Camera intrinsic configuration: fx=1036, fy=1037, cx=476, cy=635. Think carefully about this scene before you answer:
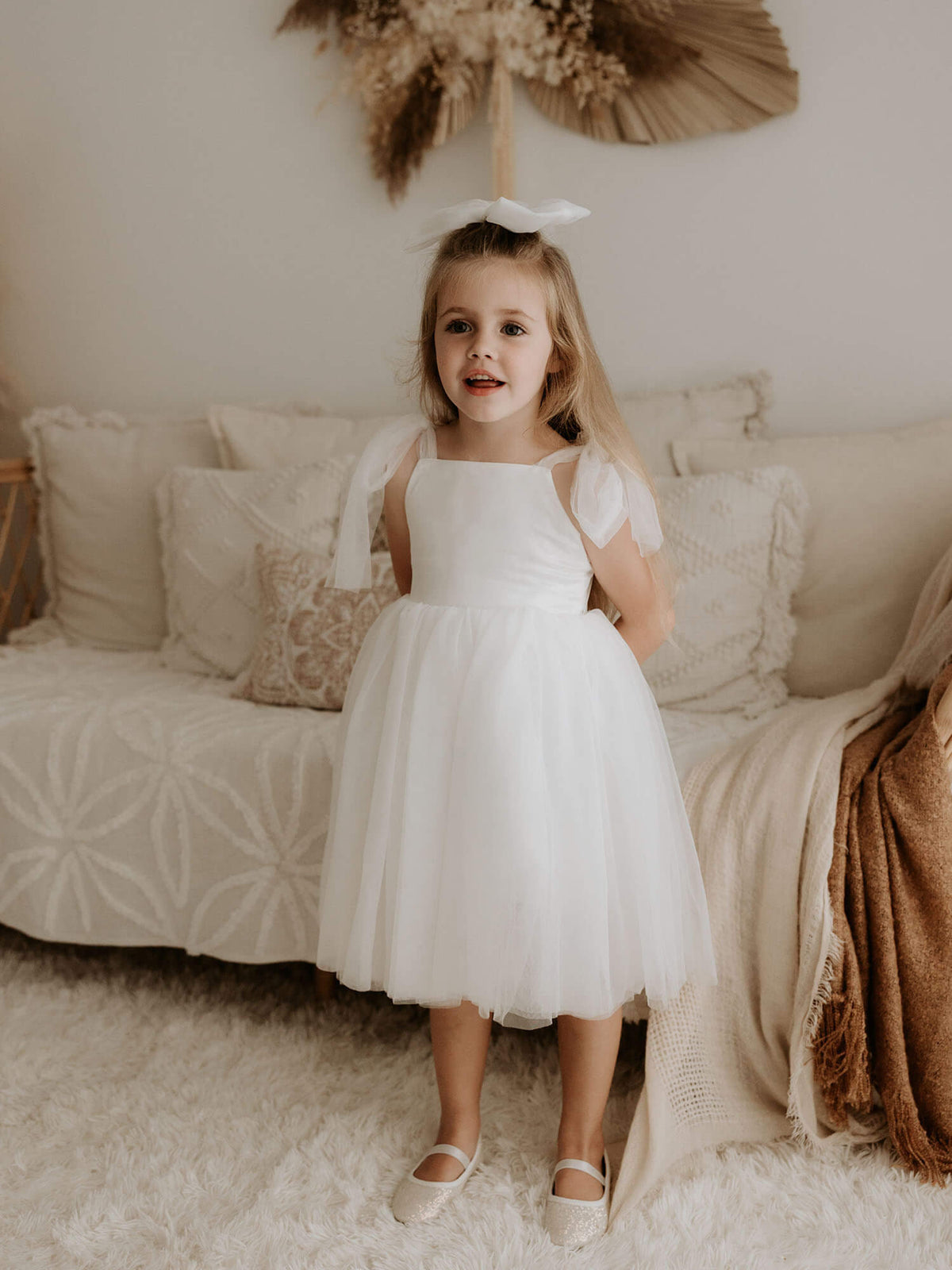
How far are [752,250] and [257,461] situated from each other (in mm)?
958

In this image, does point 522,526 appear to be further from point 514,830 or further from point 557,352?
point 514,830

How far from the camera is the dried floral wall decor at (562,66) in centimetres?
175

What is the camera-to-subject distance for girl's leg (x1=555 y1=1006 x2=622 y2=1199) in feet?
3.57

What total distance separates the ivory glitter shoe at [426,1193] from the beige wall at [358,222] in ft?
4.38

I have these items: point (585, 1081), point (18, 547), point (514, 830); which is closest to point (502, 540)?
point (514, 830)

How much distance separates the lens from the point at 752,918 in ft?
3.80

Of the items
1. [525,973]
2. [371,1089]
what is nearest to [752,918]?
[525,973]

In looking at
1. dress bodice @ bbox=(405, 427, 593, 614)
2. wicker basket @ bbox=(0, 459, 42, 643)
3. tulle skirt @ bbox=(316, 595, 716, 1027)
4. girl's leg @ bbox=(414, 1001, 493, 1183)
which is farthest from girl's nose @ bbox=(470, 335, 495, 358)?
wicker basket @ bbox=(0, 459, 42, 643)

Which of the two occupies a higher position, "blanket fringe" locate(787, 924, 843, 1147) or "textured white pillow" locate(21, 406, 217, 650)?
"textured white pillow" locate(21, 406, 217, 650)

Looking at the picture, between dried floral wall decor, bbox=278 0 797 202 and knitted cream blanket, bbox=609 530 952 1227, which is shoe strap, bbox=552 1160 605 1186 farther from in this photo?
dried floral wall decor, bbox=278 0 797 202

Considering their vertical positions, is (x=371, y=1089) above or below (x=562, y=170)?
below

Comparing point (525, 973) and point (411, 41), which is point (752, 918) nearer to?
point (525, 973)

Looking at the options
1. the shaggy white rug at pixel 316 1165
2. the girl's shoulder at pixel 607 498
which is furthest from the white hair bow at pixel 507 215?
the shaggy white rug at pixel 316 1165

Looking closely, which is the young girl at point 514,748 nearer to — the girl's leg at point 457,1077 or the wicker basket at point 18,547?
the girl's leg at point 457,1077
